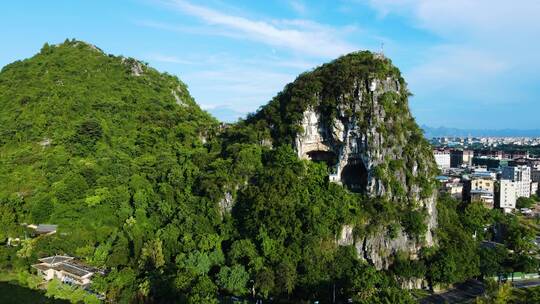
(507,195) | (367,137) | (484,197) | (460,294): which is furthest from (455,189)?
(460,294)

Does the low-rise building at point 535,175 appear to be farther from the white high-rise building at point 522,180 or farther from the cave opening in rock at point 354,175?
the cave opening in rock at point 354,175

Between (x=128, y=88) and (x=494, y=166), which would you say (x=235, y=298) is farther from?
(x=494, y=166)

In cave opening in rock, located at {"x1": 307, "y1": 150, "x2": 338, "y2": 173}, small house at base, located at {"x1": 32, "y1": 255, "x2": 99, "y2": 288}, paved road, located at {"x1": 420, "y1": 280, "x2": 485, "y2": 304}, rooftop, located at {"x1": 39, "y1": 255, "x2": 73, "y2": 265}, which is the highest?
cave opening in rock, located at {"x1": 307, "y1": 150, "x2": 338, "y2": 173}

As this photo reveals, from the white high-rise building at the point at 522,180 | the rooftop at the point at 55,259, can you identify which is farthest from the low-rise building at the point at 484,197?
the rooftop at the point at 55,259

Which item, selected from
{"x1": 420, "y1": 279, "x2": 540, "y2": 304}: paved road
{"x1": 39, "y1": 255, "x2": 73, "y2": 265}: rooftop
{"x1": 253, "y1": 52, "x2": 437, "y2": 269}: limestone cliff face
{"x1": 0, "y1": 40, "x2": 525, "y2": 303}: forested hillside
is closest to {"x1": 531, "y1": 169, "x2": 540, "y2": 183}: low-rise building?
{"x1": 0, "y1": 40, "x2": 525, "y2": 303}: forested hillside

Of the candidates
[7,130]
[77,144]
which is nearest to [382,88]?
[77,144]

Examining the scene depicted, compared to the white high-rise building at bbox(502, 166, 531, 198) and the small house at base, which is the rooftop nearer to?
the small house at base

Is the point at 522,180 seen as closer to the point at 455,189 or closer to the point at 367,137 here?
the point at 455,189
